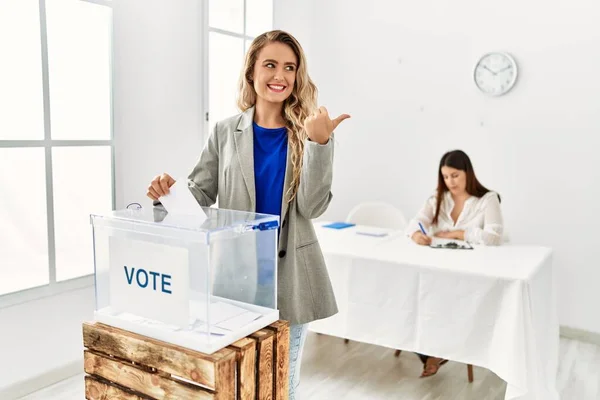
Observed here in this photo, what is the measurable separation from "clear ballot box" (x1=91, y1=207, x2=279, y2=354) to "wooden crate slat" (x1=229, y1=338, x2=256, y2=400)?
2 cm

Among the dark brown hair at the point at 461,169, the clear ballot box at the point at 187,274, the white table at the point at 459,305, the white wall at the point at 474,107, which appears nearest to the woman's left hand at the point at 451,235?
the dark brown hair at the point at 461,169

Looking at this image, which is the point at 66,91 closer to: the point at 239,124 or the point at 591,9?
the point at 239,124

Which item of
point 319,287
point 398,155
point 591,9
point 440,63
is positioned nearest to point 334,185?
point 398,155

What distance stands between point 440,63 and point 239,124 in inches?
105

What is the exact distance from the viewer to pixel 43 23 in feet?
8.23

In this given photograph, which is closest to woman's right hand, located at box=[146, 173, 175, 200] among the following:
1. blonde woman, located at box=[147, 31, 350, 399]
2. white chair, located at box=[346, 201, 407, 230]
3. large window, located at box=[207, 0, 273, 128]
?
blonde woman, located at box=[147, 31, 350, 399]

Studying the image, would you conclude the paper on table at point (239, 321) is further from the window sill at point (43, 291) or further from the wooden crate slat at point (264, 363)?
the window sill at point (43, 291)

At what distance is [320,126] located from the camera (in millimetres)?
1261

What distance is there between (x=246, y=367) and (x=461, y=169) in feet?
7.56

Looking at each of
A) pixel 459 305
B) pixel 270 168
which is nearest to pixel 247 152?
pixel 270 168

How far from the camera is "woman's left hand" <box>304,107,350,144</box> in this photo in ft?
4.11

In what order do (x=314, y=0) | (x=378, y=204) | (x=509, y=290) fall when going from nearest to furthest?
(x=509, y=290) → (x=378, y=204) → (x=314, y=0)

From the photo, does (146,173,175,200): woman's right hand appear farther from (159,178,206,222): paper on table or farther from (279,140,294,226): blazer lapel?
(279,140,294,226): blazer lapel

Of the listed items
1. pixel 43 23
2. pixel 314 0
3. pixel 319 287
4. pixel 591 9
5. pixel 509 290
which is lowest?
pixel 509 290
